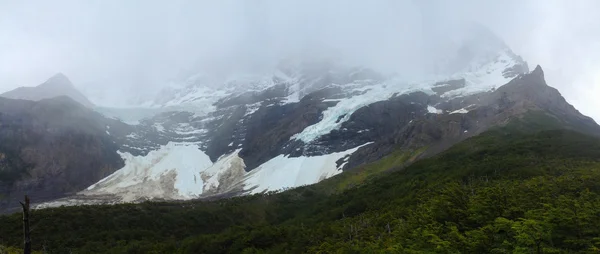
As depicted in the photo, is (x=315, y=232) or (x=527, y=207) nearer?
(x=527, y=207)

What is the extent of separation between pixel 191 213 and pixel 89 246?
33.5 m

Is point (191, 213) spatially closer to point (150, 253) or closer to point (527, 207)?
point (150, 253)

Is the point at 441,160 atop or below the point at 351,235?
atop

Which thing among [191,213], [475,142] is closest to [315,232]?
[191,213]

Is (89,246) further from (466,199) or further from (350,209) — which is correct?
(466,199)

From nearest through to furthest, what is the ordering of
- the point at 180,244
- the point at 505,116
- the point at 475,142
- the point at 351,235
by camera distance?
1. the point at 351,235
2. the point at 180,244
3. the point at 475,142
4. the point at 505,116

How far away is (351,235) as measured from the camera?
6794 centimetres

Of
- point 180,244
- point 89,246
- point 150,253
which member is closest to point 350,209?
point 180,244

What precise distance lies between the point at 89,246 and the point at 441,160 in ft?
333

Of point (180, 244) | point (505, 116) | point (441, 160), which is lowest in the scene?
point (180, 244)

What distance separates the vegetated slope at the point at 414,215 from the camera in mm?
37781

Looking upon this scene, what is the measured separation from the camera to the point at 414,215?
2537 inches

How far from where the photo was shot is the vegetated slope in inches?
1487

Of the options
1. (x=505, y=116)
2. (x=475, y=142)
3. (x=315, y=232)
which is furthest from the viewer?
(x=505, y=116)
